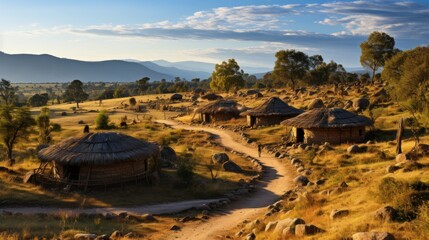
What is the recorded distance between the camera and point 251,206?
Answer: 20.4 meters

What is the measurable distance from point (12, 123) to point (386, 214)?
97.1ft

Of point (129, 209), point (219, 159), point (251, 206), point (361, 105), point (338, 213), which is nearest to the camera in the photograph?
point (338, 213)

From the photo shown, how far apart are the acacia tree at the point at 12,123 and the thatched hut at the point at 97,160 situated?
26.0 ft

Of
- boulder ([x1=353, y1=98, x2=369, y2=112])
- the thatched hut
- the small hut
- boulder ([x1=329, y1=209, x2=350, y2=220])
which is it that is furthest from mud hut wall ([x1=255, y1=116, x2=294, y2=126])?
boulder ([x1=329, y1=209, x2=350, y2=220])

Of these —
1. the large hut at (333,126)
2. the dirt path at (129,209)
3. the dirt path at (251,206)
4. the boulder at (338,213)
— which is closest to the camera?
the boulder at (338,213)

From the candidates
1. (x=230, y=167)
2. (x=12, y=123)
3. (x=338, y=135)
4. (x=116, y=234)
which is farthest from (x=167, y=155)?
(x=116, y=234)

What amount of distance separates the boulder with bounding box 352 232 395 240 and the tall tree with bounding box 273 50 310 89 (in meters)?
67.6

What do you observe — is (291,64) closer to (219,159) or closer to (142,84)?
(219,159)

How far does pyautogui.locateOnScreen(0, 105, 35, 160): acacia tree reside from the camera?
104 feet

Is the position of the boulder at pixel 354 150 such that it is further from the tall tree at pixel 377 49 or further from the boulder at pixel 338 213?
the tall tree at pixel 377 49

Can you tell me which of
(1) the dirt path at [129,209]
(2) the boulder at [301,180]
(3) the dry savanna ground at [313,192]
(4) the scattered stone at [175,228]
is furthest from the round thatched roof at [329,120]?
(4) the scattered stone at [175,228]

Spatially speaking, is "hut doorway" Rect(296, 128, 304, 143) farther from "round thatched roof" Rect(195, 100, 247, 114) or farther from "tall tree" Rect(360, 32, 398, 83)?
"tall tree" Rect(360, 32, 398, 83)

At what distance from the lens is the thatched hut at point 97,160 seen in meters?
23.7

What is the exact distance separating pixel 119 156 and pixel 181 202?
526 cm
